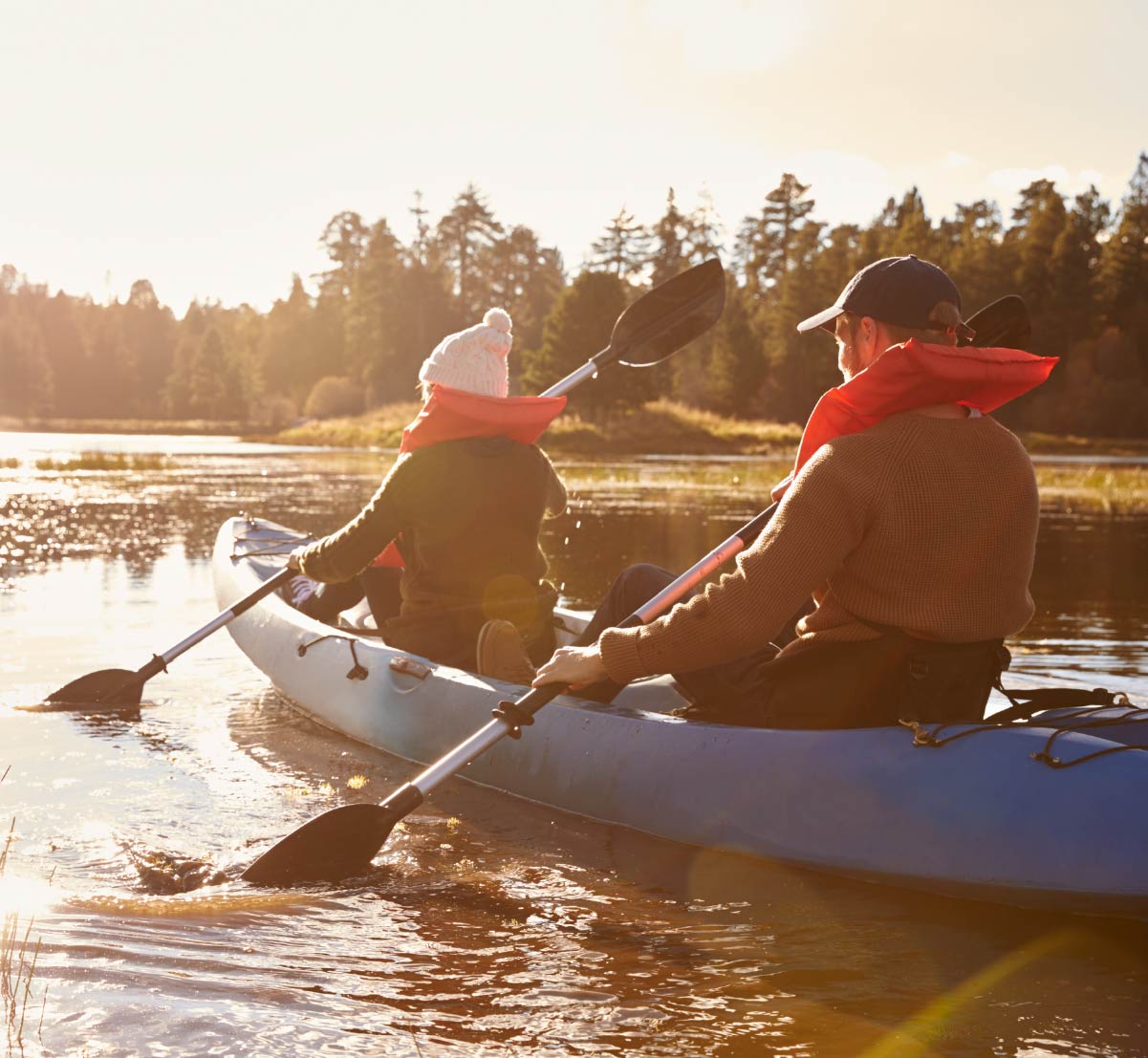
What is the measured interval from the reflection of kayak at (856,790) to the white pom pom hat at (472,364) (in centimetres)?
115

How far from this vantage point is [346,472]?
96.6 feet

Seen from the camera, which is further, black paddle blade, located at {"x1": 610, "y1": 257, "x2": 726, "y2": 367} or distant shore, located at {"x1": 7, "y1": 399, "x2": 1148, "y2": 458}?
distant shore, located at {"x1": 7, "y1": 399, "x2": 1148, "y2": 458}

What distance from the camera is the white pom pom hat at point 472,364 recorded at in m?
5.34

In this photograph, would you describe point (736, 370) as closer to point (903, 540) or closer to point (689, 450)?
point (689, 450)

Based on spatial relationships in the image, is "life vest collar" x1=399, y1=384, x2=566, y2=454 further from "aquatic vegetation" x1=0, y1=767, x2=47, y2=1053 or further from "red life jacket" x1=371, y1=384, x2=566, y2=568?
"aquatic vegetation" x1=0, y1=767, x2=47, y2=1053

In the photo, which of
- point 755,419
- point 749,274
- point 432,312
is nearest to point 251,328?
point 432,312

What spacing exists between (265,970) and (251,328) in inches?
4050

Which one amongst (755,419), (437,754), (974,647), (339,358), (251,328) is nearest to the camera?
(974,647)

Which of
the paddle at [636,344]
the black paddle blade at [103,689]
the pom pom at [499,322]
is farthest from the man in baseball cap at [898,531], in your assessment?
the black paddle blade at [103,689]

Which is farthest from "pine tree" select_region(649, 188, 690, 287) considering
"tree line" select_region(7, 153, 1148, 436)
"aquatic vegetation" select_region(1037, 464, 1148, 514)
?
"aquatic vegetation" select_region(1037, 464, 1148, 514)

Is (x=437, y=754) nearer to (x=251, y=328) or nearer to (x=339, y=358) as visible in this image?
(x=339, y=358)

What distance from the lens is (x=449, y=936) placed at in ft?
12.3

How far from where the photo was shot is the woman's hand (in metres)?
4.19

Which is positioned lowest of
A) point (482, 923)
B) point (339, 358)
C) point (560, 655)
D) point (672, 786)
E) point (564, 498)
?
point (482, 923)
